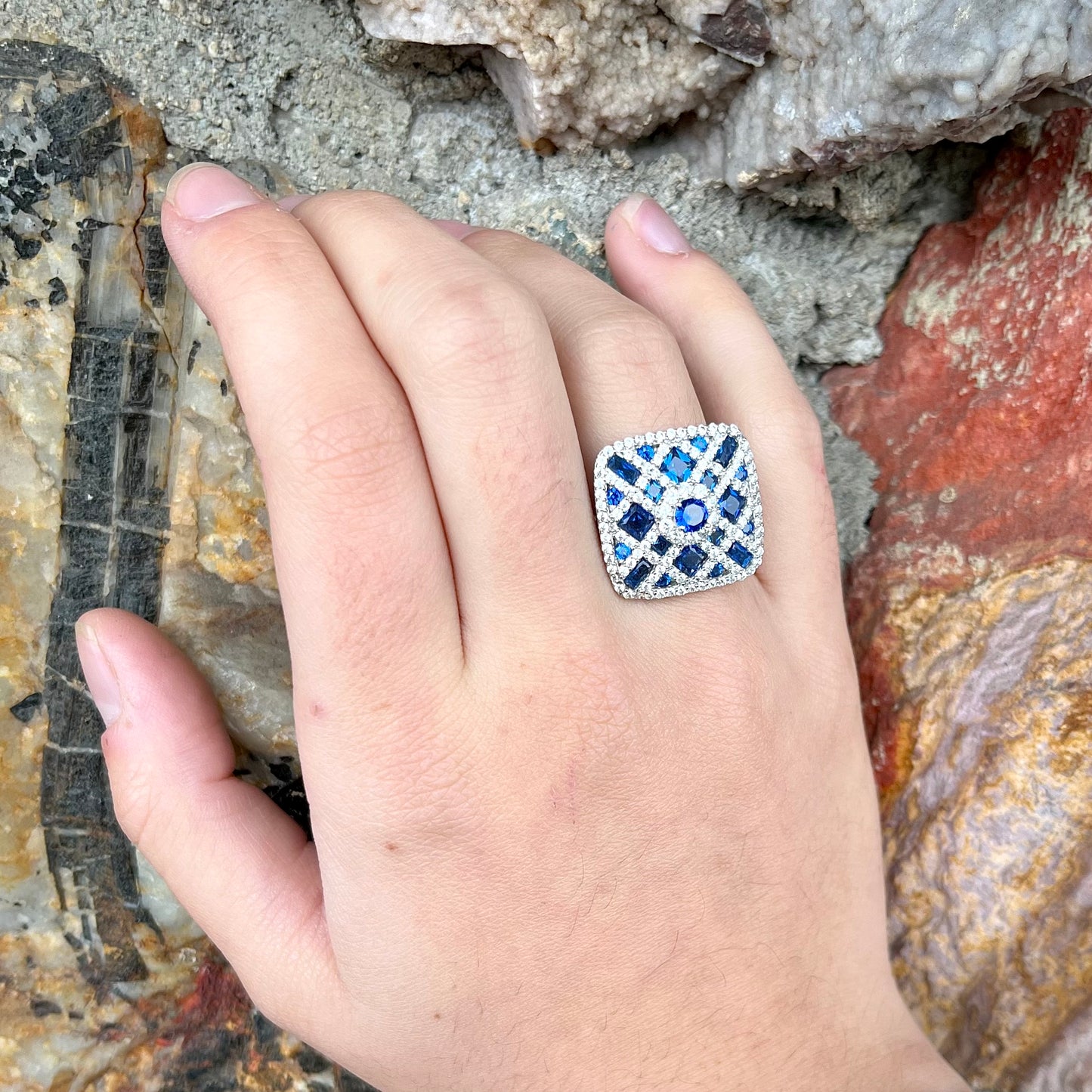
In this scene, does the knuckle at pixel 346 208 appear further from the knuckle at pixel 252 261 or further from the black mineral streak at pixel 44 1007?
the black mineral streak at pixel 44 1007

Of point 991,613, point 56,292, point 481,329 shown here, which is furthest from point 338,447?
point 991,613

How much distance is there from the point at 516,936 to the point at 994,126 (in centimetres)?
81

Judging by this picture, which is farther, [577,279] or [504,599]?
[577,279]

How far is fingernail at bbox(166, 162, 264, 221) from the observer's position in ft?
2.71

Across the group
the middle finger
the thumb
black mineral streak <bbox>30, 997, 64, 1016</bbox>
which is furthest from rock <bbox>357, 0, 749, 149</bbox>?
black mineral streak <bbox>30, 997, 64, 1016</bbox>

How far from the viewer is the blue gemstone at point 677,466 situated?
840mm

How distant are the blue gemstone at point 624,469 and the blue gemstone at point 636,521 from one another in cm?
2

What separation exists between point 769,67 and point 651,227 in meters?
0.18

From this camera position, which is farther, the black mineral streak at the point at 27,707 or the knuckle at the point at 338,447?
the black mineral streak at the point at 27,707

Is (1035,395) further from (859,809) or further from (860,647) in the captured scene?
(859,809)

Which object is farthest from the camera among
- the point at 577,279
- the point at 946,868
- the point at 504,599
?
the point at 946,868

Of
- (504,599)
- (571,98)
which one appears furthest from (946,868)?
(571,98)

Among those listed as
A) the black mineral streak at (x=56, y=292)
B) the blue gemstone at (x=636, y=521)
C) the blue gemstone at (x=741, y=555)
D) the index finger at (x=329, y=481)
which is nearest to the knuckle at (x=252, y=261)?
the index finger at (x=329, y=481)

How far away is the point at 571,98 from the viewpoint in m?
0.96
